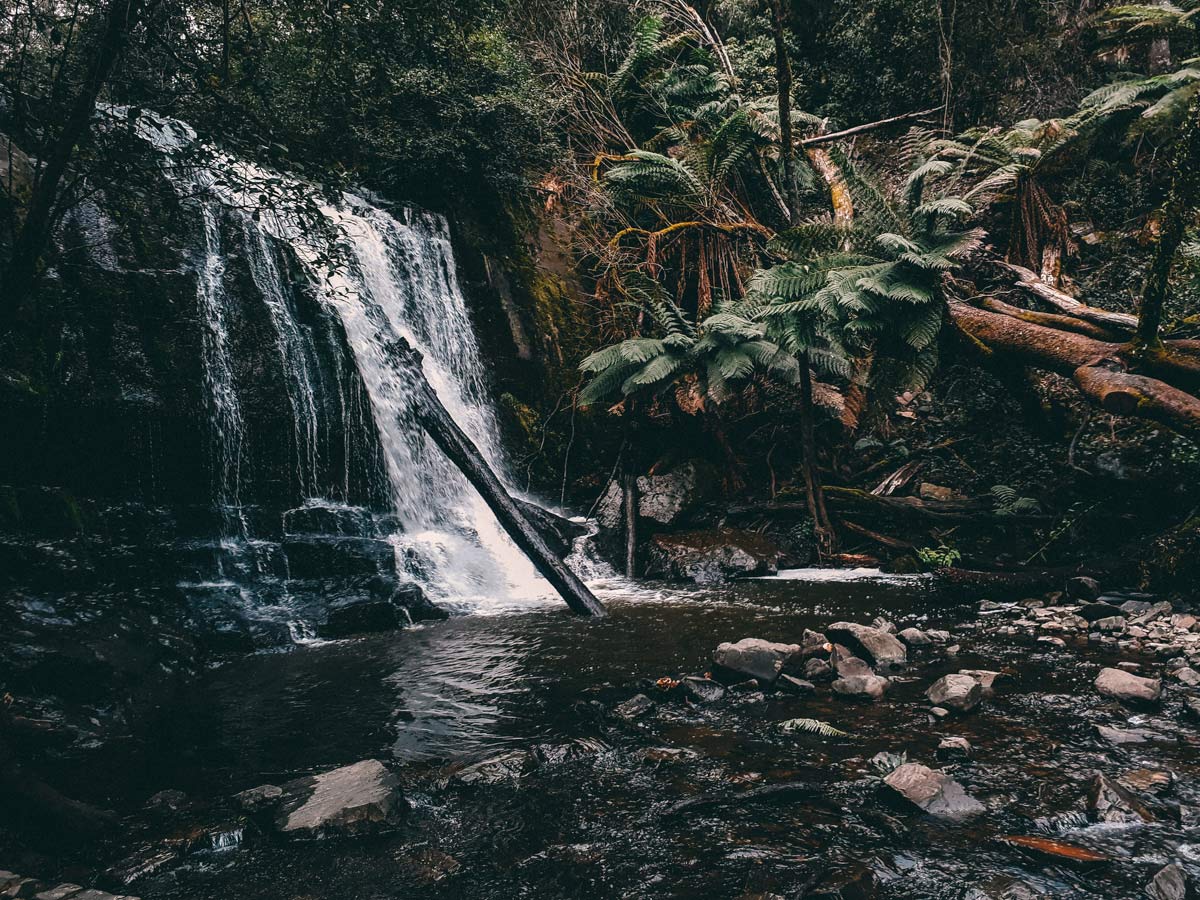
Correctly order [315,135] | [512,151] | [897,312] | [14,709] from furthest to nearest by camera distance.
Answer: [512,151], [315,135], [897,312], [14,709]

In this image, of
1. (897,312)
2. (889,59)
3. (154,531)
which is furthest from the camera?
(889,59)

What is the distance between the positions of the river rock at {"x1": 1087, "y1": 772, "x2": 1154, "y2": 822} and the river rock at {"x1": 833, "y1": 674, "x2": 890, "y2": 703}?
1.42 metres

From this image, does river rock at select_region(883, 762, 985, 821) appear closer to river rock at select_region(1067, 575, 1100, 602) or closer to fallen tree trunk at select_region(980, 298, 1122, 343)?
river rock at select_region(1067, 575, 1100, 602)

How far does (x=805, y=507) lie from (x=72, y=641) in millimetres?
8368

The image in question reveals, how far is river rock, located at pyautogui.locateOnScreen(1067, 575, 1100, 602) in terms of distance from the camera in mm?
6312

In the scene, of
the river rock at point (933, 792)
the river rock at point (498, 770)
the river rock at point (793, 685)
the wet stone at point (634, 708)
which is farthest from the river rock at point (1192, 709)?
the river rock at point (498, 770)

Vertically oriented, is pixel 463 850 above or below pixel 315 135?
below

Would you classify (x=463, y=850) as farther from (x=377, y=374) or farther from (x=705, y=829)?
(x=377, y=374)

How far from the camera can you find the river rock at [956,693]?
408 cm

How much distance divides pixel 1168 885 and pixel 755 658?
2608mm

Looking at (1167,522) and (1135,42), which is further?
(1135,42)

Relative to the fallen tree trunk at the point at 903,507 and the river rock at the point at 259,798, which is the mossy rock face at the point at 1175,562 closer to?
the fallen tree trunk at the point at 903,507

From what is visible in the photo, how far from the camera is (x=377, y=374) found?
31.8 ft

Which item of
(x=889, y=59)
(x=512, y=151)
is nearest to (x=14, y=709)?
(x=512, y=151)
